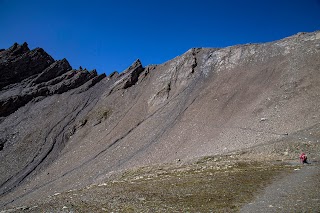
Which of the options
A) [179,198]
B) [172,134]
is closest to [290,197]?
[179,198]

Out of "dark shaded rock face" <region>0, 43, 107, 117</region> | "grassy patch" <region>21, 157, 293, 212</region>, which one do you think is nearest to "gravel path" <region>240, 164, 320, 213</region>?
"grassy patch" <region>21, 157, 293, 212</region>

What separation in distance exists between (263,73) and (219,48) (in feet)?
64.0

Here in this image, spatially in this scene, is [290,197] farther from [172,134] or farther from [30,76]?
[30,76]

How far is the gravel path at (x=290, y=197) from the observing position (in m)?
11.8

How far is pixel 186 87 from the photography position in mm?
68688

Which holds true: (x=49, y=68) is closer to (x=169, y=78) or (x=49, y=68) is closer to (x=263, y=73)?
(x=169, y=78)

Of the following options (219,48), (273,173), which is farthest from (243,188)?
(219,48)

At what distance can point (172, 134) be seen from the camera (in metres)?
52.0

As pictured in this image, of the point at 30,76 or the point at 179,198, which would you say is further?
the point at 30,76

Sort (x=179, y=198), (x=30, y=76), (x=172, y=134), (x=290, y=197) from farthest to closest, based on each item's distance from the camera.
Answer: (x=30, y=76), (x=172, y=134), (x=179, y=198), (x=290, y=197)

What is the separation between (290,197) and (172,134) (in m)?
38.5

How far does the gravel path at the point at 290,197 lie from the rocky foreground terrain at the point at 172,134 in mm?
62

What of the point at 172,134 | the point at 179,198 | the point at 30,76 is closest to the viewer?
the point at 179,198

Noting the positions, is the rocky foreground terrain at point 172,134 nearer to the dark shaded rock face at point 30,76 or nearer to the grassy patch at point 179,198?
the grassy patch at point 179,198
